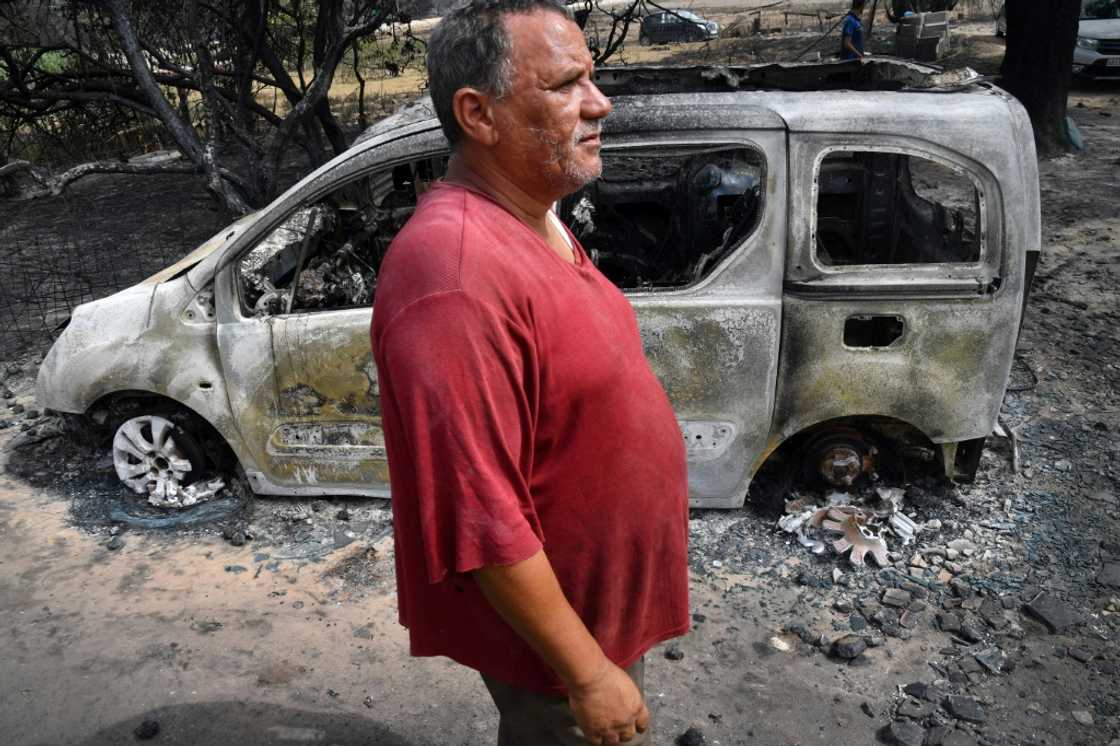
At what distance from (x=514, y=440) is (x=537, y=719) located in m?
0.70

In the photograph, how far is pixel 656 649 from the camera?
357 cm

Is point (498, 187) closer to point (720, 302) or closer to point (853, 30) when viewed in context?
point (720, 302)

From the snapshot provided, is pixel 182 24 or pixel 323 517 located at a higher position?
pixel 182 24

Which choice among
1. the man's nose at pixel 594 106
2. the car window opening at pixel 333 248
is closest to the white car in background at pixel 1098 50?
the car window opening at pixel 333 248

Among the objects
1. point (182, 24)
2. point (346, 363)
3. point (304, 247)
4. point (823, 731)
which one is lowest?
point (823, 731)

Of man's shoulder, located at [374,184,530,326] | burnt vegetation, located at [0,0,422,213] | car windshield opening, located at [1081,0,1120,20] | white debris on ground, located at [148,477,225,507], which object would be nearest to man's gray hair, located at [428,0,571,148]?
man's shoulder, located at [374,184,530,326]

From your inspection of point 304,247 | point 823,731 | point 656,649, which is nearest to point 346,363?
point 304,247

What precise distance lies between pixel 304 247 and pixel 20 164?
12.1 feet

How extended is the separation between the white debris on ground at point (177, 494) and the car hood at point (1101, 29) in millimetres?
13525

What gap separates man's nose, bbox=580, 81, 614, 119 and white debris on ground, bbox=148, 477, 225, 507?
3442mm

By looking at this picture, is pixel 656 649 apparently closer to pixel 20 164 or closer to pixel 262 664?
pixel 262 664

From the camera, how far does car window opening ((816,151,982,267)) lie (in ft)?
14.6

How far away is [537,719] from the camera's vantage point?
187 cm

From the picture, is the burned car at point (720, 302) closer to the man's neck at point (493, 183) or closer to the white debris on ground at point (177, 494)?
the white debris on ground at point (177, 494)
